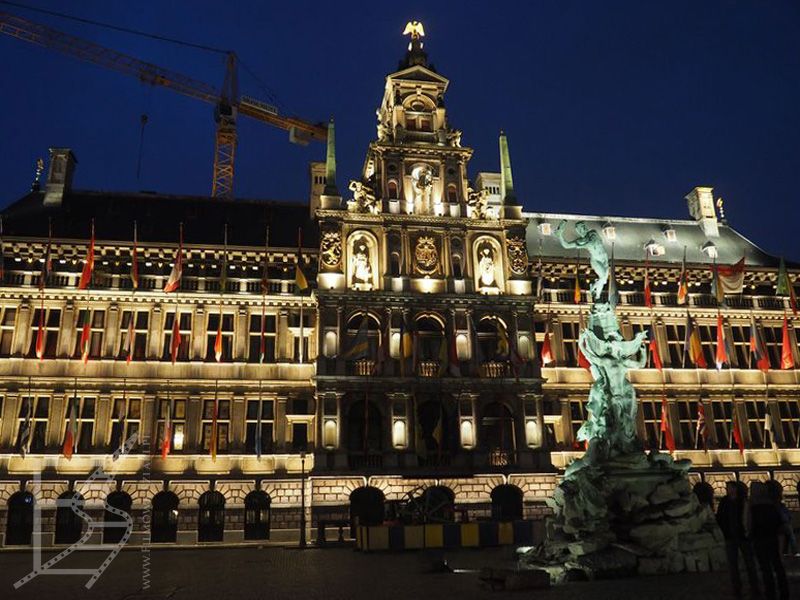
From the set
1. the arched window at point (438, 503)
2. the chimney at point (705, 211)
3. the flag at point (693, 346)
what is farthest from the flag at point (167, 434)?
the chimney at point (705, 211)

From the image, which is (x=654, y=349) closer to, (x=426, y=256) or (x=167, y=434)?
(x=426, y=256)

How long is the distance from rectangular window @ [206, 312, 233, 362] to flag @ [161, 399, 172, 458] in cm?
302

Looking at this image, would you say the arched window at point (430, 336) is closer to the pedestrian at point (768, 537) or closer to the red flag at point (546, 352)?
the red flag at point (546, 352)

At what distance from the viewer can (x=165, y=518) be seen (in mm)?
30297

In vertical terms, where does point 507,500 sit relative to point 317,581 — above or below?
above

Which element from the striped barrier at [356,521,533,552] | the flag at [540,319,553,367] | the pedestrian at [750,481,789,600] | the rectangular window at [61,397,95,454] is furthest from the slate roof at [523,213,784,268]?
the pedestrian at [750,481,789,600]

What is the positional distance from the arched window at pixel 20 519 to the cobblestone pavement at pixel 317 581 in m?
6.68

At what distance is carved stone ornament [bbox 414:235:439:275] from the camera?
3481cm

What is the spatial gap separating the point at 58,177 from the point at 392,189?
1904cm

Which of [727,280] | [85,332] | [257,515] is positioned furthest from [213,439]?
[727,280]

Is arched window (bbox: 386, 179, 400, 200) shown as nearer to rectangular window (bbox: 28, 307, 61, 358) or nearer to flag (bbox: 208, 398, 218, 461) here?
flag (bbox: 208, 398, 218, 461)

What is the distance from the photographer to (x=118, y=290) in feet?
108

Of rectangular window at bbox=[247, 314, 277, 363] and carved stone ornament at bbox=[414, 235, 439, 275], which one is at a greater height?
carved stone ornament at bbox=[414, 235, 439, 275]

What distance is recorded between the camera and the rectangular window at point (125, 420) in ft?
102
